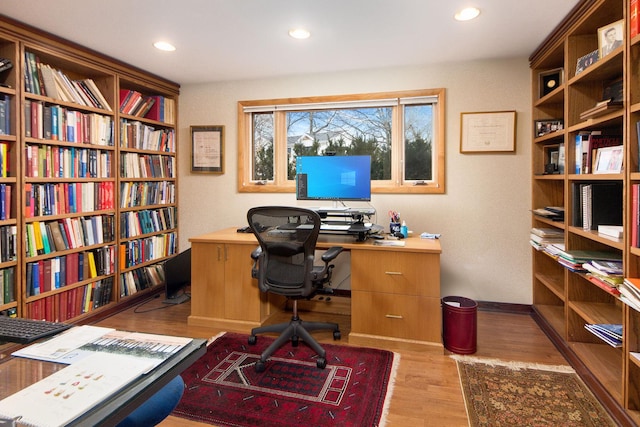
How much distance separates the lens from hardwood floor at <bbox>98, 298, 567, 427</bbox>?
1850 mm

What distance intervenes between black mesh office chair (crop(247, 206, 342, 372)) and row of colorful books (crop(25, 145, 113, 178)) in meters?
1.66

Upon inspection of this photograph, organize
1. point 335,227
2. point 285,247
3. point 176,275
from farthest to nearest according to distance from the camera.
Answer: point 176,275 → point 335,227 → point 285,247

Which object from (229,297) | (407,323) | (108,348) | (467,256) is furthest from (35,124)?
(467,256)

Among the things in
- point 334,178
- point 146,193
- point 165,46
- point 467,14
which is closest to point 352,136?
point 334,178

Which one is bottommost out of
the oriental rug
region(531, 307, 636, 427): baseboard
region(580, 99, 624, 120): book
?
the oriental rug

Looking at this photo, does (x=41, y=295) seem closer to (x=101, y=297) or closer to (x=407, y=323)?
(x=101, y=297)

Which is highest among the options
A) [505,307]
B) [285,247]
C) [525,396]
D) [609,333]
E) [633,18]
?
[633,18]

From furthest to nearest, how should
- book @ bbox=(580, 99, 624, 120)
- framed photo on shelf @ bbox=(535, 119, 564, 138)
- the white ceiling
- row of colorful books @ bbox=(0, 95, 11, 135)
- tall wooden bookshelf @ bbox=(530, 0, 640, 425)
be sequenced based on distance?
framed photo on shelf @ bbox=(535, 119, 564, 138) < row of colorful books @ bbox=(0, 95, 11, 135) < the white ceiling < book @ bbox=(580, 99, 624, 120) < tall wooden bookshelf @ bbox=(530, 0, 640, 425)

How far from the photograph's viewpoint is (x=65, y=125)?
2867 mm

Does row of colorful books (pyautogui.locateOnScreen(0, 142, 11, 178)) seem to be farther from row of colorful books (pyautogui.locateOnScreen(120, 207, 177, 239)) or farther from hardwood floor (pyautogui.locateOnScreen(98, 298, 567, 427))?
hardwood floor (pyautogui.locateOnScreen(98, 298, 567, 427))

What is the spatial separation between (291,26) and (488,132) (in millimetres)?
1915

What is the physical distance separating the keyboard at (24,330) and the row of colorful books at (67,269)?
1.82 m

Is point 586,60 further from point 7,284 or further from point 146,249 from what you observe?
point 7,284

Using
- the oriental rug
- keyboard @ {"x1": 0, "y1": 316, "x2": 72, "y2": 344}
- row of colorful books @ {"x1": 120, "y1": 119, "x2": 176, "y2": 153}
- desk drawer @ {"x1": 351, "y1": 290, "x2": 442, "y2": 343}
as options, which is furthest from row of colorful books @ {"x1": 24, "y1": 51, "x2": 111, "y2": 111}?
the oriental rug
